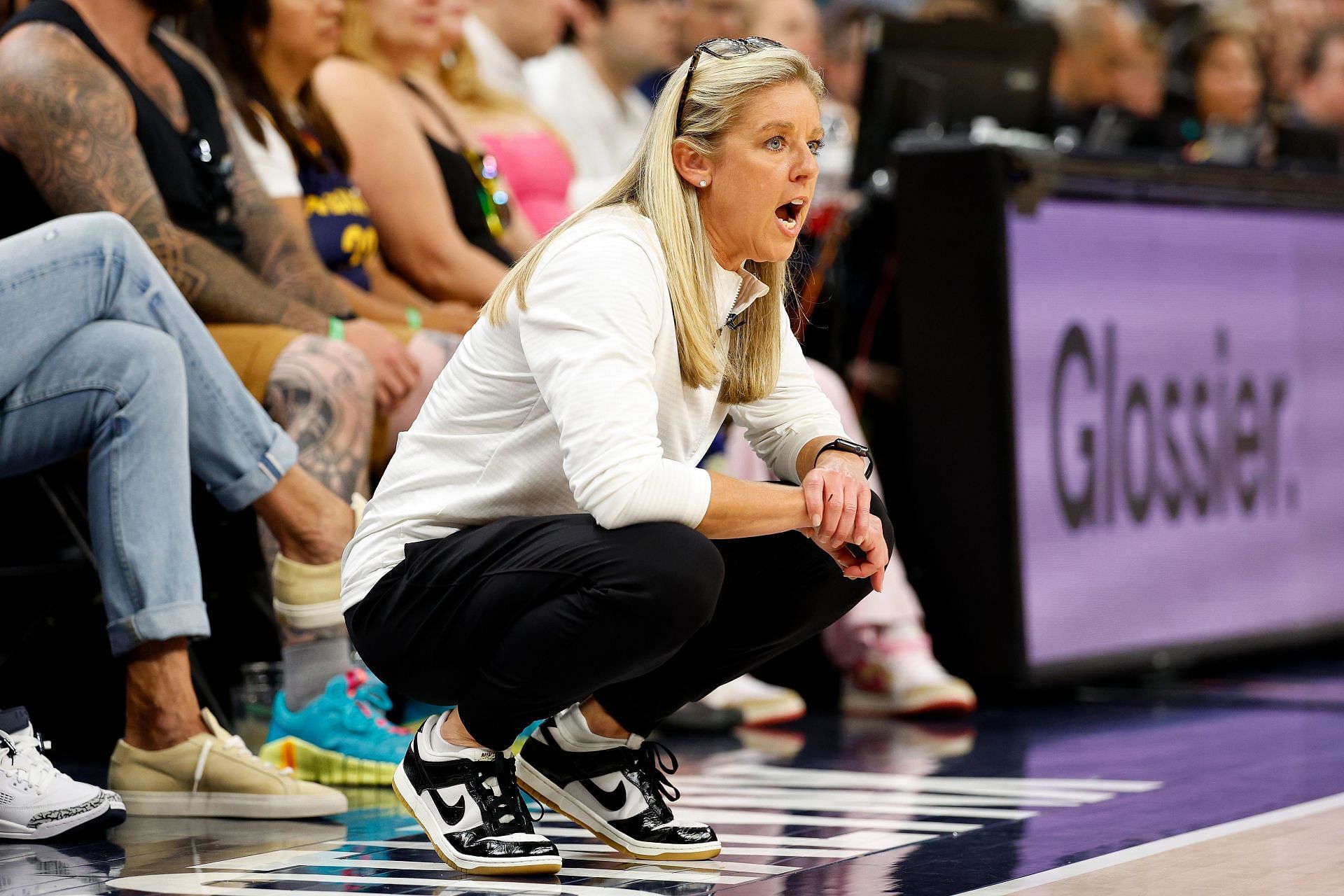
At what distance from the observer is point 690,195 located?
7.04 feet

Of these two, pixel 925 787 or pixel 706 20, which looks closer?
pixel 925 787

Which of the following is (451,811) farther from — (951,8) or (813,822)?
(951,8)

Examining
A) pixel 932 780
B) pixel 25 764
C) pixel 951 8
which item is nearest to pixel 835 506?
pixel 932 780

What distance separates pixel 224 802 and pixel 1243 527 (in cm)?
255

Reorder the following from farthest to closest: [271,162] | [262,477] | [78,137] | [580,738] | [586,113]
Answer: [586,113] < [271,162] < [78,137] < [262,477] < [580,738]

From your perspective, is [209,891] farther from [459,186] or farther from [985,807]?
[459,186]

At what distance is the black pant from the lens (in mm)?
1958

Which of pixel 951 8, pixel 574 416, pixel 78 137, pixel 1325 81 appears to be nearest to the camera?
pixel 574 416

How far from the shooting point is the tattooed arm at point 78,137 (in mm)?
2695

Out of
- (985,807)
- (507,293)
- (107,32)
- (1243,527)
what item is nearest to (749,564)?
(507,293)

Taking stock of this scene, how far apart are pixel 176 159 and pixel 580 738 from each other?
1312 mm

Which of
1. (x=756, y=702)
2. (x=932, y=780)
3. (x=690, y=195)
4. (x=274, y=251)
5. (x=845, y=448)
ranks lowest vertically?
(x=756, y=702)

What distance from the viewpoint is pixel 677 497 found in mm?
1959

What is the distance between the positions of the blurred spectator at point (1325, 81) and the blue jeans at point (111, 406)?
5418mm
